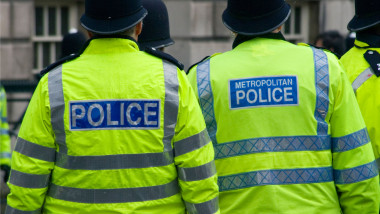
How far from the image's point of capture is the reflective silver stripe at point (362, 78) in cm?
455

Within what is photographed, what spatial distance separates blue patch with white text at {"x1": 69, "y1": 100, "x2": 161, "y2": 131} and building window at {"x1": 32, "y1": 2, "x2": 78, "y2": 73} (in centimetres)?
1066

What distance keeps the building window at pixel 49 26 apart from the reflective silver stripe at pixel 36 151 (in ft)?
34.8

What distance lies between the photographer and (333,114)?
3938 millimetres

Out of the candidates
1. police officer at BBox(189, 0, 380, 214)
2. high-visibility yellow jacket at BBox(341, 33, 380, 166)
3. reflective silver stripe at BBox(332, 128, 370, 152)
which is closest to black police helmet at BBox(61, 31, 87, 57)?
high-visibility yellow jacket at BBox(341, 33, 380, 166)

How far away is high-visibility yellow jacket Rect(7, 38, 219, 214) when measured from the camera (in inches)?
144

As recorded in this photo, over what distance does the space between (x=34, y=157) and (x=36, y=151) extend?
28 mm

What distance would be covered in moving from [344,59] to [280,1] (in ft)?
2.92

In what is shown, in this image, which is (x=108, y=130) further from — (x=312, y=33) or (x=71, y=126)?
(x=312, y=33)

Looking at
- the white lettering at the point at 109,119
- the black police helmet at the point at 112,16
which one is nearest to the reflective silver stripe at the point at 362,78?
the black police helmet at the point at 112,16

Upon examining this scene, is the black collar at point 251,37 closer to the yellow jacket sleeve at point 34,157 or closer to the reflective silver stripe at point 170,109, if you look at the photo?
the reflective silver stripe at point 170,109

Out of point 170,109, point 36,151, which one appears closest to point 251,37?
point 170,109

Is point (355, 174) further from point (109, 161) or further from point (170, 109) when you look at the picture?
point (109, 161)

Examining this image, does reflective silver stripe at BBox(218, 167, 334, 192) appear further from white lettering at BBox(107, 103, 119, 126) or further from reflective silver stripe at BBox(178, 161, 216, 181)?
white lettering at BBox(107, 103, 119, 126)

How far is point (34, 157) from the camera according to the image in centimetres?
366
